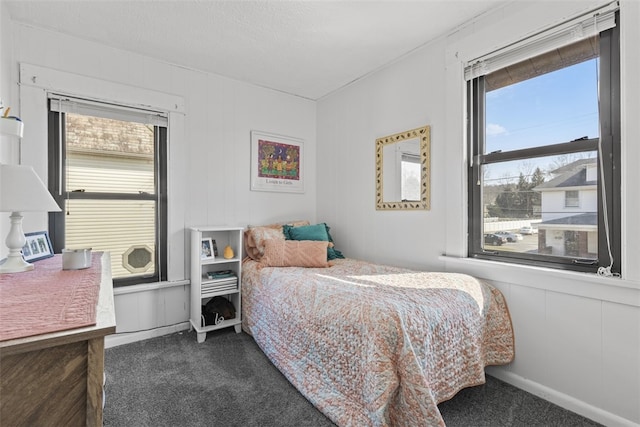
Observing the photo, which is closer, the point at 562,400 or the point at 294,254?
the point at 562,400

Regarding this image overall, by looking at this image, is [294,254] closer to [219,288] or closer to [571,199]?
[219,288]

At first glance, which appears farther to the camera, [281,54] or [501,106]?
[281,54]

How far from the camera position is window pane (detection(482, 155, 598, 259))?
5.71 feet

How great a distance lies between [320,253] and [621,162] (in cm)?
200

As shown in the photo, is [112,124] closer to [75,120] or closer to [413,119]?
[75,120]

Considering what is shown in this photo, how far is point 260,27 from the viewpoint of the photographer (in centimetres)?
223

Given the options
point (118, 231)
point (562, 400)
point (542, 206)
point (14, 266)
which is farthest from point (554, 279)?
point (118, 231)

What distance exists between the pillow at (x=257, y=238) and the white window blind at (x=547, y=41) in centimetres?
208

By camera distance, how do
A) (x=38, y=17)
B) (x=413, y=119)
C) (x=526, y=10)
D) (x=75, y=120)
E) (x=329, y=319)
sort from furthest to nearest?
1. (x=413, y=119)
2. (x=75, y=120)
3. (x=38, y=17)
4. (x=526, y=10)
5. (x=329, y=319)

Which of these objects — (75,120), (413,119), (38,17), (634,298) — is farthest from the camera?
(413,119)

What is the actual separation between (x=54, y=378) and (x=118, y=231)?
7.08 ft

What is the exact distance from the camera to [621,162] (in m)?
1.55

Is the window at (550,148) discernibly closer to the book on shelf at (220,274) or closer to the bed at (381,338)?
the bed at (381,338)

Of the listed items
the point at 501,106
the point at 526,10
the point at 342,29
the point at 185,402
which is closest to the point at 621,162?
the point at 501,106
